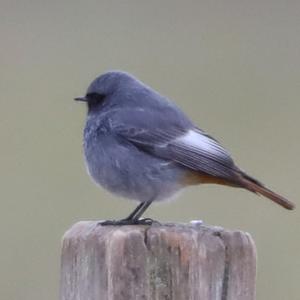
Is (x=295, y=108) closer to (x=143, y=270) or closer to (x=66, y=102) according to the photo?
(x=66, y=102)

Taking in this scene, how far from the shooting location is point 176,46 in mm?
13242

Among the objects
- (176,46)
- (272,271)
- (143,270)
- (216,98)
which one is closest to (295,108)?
(216,98)

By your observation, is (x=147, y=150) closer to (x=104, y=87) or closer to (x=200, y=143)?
(x=200, y=143)

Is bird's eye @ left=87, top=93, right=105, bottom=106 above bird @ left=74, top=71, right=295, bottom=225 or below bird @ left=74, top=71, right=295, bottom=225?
above

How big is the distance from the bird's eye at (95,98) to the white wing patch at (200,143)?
59 centimetres

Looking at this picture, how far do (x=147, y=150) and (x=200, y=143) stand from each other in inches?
11.5

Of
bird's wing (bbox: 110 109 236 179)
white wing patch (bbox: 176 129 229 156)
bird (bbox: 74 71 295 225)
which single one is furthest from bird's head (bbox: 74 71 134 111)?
white wing patch (bbox: 176 129 229 156)

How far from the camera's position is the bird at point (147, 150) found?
16.3 ft

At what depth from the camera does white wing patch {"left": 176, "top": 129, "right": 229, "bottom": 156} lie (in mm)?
4945

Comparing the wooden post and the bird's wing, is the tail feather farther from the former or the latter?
the wooden post

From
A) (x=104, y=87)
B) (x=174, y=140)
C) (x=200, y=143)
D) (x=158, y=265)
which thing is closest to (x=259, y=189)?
(x=200, y=143)

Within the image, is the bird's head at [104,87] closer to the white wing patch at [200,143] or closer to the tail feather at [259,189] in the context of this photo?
the white wing patch at [200,143]

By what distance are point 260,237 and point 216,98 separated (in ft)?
10.00

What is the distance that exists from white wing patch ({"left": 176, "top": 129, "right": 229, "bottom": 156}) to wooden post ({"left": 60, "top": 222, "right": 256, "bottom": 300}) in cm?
146
